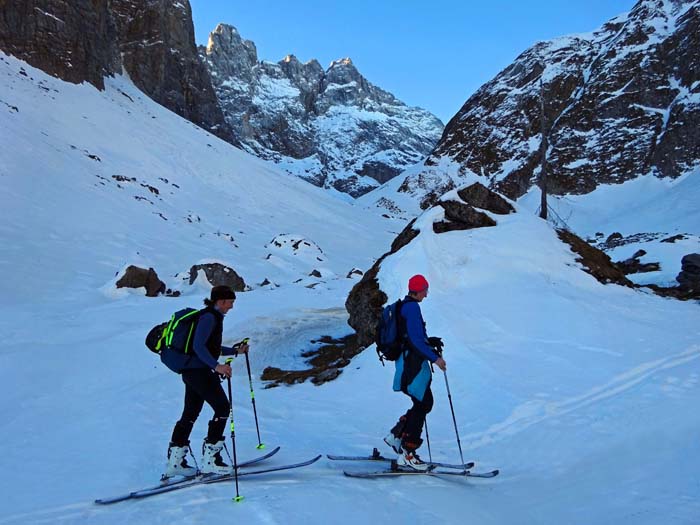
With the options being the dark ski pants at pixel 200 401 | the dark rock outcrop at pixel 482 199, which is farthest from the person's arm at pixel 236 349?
the dark rock outcrop at pixel 482 199

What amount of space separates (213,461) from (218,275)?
17.0 meters

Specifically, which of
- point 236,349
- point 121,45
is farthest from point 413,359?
point 121,45

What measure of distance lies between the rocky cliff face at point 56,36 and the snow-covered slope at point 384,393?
3623cm

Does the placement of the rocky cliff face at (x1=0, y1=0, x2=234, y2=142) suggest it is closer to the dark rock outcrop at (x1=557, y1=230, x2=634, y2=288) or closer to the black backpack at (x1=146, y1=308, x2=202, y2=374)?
the dark rock outcrop at (x1=557, y1=230, x2=634, y2=288)

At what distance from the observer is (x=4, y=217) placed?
2136cm

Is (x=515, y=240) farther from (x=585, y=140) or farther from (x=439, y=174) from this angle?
(x=439, y=174)

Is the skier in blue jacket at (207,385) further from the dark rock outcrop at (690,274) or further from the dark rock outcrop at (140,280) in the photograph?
the dark rock outcrop at (140,280)

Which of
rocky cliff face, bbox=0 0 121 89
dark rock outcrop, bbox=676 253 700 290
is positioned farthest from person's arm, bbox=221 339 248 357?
rocky cliff face, bbox=0 0 121 89

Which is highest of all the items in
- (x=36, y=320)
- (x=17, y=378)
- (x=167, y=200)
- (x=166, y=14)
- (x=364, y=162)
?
(x=364, y=162)

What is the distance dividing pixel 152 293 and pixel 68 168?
18.5m

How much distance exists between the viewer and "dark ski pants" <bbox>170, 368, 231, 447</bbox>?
4914mm

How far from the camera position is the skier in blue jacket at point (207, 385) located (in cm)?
475

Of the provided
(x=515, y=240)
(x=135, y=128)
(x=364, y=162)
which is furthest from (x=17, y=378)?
(x=364, y=162)

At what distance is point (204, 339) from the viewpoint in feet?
15.5
